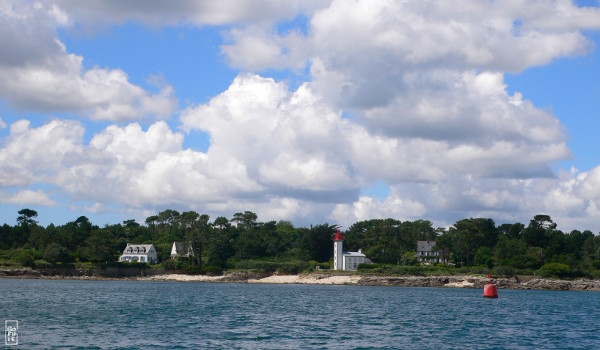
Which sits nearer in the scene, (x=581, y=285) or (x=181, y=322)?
(x=181, y=322)

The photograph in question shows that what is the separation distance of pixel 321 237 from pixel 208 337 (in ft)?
385

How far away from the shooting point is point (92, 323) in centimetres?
4366

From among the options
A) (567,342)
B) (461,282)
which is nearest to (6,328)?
(567,342)

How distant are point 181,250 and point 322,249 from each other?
37.2m

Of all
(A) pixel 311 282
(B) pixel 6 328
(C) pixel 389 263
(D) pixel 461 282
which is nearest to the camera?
(B) pixel 6 328

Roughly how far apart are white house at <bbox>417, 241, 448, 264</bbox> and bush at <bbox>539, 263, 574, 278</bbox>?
32.1m

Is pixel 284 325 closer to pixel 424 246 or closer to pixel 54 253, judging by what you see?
pixel 54 253

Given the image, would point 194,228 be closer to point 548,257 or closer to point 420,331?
point 548,257

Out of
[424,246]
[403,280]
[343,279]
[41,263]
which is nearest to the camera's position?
[403,280]

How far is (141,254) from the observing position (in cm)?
16025

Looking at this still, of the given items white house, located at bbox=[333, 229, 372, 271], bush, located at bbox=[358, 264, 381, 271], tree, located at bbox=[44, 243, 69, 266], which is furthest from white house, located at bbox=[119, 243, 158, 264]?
bush, located at bbox=[358, 264, 381, 271]

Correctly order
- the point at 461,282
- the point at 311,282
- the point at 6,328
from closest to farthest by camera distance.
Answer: the point at 6,328 < the point at 461,282 < the point at 311,282

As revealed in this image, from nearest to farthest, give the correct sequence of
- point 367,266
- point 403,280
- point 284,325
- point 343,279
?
point 284,325 → point 403,280 → point 343,279 → point 367,266

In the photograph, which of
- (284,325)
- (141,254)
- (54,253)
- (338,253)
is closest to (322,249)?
(338,253)
